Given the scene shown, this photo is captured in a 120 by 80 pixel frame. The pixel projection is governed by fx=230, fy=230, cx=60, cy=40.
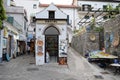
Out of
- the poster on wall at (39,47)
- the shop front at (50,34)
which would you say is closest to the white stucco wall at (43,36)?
the shop front at (50,34)

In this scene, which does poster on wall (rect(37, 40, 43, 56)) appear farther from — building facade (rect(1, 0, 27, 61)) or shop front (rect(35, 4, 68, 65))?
building facade (rect(1, 0, 27, 61))

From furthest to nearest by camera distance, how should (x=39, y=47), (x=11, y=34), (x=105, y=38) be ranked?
(x=11, y=34) < (x=105, y=38) < (x=39, y=47)

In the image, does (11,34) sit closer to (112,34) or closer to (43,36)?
(43,36)

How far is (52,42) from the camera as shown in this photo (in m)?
23.0

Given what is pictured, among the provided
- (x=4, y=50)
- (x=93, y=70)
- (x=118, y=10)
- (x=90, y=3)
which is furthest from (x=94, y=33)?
(x=90, y=3)

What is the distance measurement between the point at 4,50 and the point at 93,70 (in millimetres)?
10858

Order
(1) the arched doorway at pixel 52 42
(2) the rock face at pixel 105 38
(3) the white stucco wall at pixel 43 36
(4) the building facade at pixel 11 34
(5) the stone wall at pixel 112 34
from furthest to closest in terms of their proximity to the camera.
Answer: (4) the building facade at pixel 11 34, (1) the arched doorway at pixel 52 42, (3) the white stucco wall at pixel 43 36, (2) the rock face at pixel 105 38, (5) the stone wall at pixel 112 34

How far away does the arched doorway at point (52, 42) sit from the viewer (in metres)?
22.8

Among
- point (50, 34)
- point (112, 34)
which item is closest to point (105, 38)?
point (112, 34)

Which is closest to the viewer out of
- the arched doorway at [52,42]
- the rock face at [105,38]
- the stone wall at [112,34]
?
the stone wall at [112,34]

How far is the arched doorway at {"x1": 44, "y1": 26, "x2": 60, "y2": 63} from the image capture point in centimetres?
2277

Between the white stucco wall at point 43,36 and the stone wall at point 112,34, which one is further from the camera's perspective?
the white stucco wall at point 43,36

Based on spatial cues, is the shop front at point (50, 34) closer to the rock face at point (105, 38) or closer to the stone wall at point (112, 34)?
the rock face at point (105, 38)

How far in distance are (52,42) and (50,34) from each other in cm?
86
